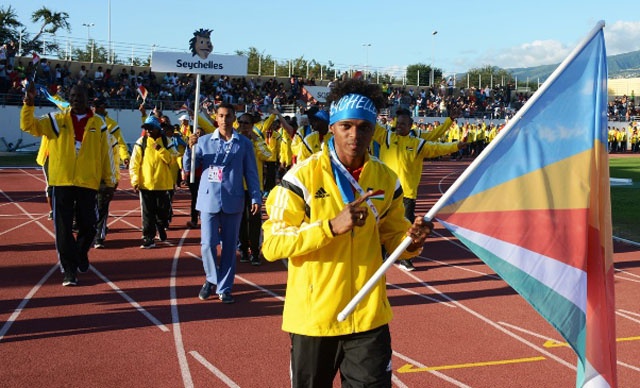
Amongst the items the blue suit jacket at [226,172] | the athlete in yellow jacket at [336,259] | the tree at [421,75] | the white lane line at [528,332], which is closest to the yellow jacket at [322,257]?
the athlete in yellow jacket at [336,259]

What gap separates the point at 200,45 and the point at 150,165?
82.8 inches

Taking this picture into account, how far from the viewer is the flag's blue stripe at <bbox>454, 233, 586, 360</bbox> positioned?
3783 millimetres

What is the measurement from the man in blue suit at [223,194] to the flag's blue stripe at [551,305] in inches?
191

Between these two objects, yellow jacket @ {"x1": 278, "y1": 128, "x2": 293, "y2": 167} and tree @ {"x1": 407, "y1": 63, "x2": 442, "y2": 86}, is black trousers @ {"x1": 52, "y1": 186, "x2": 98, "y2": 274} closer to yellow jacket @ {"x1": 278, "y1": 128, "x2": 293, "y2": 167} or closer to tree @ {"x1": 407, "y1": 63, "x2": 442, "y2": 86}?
yellow jacket @ {"x1": 278, "y1": 128, "x2": 293, "y2": 167}

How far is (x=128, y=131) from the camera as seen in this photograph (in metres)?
36.7

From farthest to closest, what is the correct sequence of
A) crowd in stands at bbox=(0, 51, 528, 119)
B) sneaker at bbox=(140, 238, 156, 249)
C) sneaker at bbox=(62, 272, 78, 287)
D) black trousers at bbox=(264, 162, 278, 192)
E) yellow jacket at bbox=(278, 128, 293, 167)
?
crowd in stands at bbox=(0, 51, 528, 119), yellow jacket at bbox=(278, 128, 293, 167), black trousers at bbox=(264, 162, 278, 192), sneaker at bbox=(140, 238, 156, 249), sneaker at bbox=(62, 272, 78, 287)

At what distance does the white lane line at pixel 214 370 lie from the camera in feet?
19.2

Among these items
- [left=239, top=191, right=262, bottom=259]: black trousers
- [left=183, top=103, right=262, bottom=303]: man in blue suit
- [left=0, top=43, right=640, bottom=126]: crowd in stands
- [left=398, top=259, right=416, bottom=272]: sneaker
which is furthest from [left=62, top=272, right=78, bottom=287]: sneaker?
[left=0, top=43, right=640, bottom=126]: crowd in stands

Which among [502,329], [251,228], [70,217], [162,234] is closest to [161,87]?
[162,234]

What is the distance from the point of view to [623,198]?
70.5 ft

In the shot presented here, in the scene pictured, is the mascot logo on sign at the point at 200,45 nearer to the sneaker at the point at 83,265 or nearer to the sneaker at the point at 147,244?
the sneaker at the point at 147,244

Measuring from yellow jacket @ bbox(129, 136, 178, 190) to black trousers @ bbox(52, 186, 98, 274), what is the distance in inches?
113

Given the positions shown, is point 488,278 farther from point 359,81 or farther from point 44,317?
point 359,81

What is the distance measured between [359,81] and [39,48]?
41.2 metres
